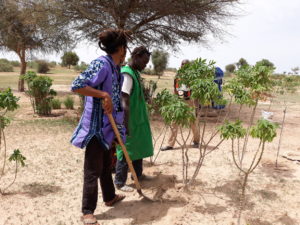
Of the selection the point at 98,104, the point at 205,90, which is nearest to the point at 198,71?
the point at 205,90

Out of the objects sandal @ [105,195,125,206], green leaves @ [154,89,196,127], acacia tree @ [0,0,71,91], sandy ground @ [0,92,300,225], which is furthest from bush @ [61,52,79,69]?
green leaves @ [154,89,196,127]

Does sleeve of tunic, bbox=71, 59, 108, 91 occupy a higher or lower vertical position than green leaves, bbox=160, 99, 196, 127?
higher

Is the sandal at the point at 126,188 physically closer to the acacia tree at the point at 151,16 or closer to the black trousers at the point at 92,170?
the black trousers at the point at 92,170

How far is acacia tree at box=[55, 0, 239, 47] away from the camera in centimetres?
816

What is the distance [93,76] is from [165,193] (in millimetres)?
1665

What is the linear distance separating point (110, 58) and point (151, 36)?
26.0ft

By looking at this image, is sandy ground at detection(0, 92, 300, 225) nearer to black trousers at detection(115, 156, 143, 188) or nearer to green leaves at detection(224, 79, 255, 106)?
black trousers at detection(115, 156, 143, 188)

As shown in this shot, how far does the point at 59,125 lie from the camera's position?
7.03 meters

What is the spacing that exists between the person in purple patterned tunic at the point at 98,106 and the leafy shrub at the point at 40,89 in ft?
19.1

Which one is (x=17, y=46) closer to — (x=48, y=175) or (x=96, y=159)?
(x=48, y=175)

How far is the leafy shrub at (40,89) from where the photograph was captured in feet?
25.6

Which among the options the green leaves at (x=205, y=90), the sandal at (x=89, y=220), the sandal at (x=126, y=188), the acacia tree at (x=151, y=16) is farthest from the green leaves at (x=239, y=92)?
the acacia tree at (x=151, y=16)

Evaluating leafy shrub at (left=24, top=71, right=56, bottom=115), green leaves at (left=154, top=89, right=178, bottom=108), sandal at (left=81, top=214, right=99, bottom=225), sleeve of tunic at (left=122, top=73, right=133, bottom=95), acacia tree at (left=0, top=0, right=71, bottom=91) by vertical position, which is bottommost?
sandal at (left=81, top=214, right=99, bottom=225)

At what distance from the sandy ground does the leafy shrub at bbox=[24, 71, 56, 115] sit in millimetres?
2894
